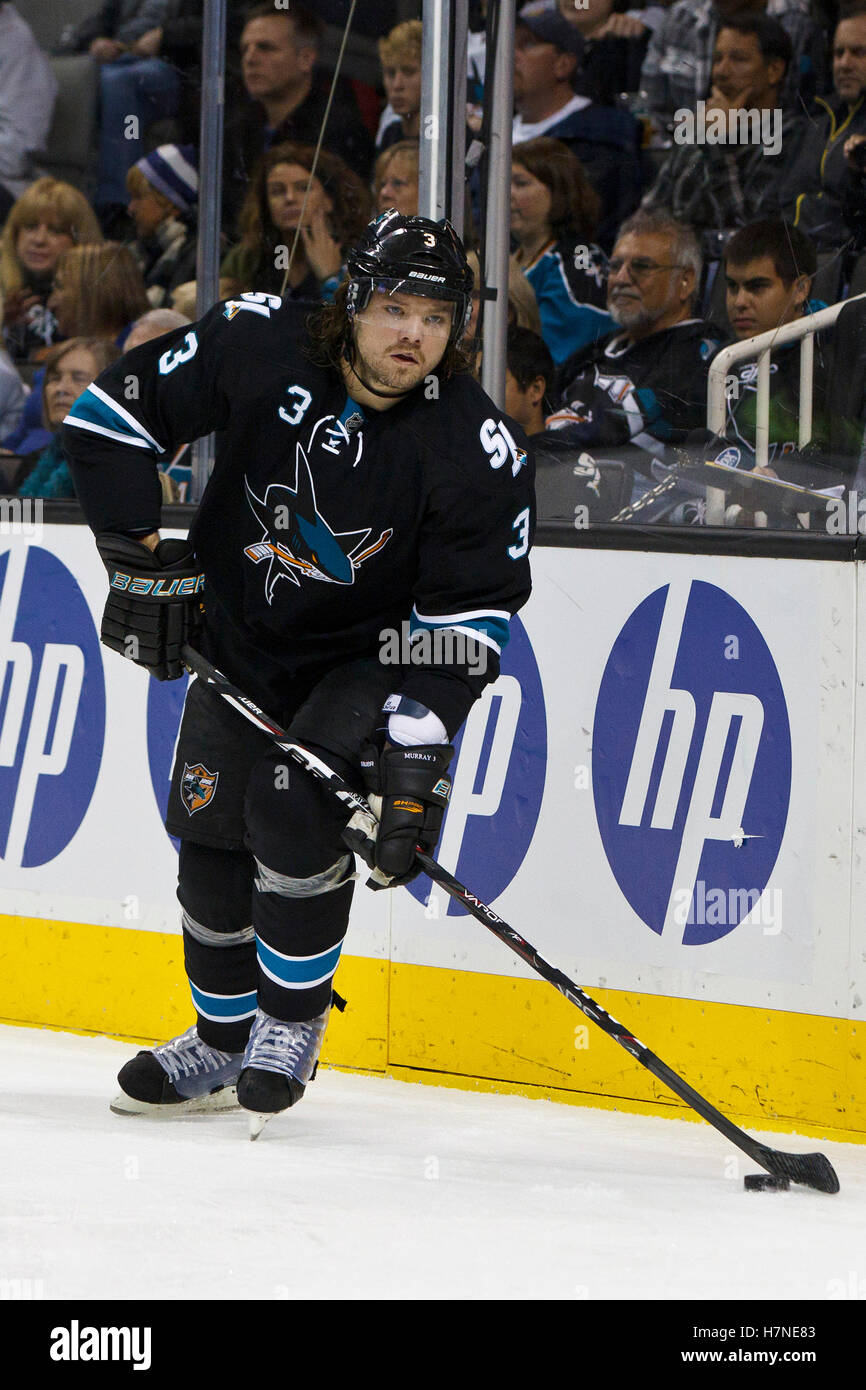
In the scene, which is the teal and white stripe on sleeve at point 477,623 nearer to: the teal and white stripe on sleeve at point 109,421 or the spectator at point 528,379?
the teal and white stripe on sleeve at point 109,421

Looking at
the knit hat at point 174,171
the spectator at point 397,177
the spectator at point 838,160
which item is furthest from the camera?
the knit hat at point 174,171

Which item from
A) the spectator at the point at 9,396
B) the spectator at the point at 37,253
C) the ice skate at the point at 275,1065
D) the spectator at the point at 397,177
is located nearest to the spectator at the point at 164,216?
the spectator at the point at 37,253

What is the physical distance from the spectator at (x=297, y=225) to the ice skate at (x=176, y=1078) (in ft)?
6.37

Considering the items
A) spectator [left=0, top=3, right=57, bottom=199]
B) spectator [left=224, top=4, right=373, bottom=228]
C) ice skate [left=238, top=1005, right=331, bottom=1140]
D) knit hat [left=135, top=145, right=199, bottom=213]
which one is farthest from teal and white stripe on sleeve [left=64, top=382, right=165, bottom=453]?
spectator [left=0, top=3, right=57, bottom=199]

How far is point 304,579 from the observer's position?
2.53 meters

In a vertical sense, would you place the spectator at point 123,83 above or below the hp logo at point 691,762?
above

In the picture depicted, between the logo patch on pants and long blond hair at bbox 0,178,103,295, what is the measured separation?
2392mm

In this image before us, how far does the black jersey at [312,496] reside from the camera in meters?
2.46

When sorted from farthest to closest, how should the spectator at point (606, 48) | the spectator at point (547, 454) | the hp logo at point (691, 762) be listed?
the spectator at point (606, 48) → the spectator at point (547, 454) → the hp logo at point (691, 762)

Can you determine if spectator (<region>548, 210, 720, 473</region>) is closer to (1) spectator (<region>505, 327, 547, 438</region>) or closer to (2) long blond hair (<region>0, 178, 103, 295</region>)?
(1) spectator (<region>505, 327, 547, 438</region>)

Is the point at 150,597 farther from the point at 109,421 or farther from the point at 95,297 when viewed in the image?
the point at 95,297

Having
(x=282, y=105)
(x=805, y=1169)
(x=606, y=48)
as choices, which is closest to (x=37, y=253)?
(x=282, y=105)

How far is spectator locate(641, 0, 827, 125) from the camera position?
3840 millimetres
